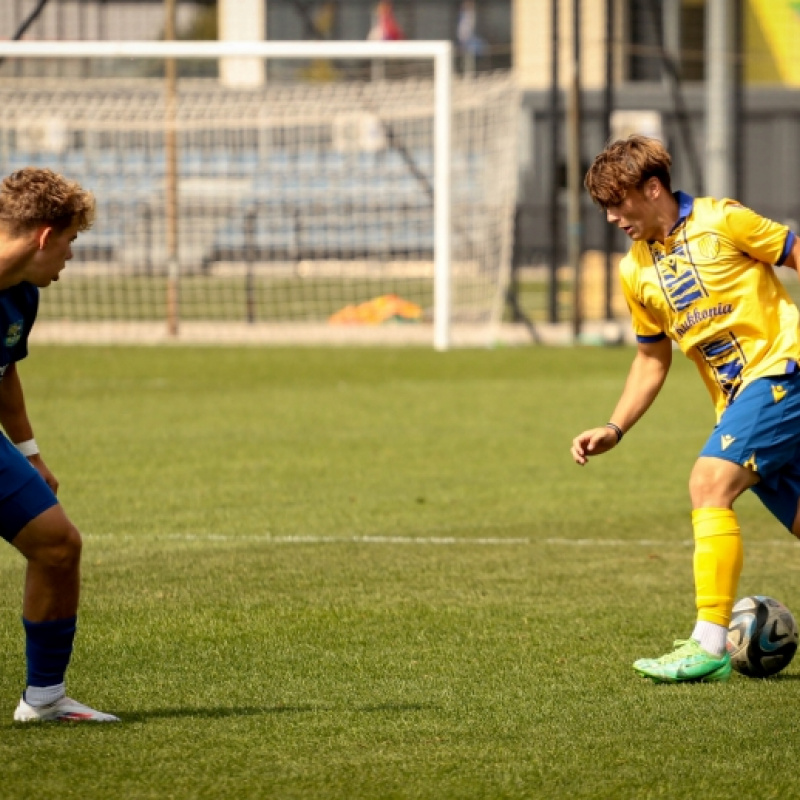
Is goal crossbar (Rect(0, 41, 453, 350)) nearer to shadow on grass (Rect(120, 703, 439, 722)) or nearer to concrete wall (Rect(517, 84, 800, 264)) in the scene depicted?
shadow on grass (Rect(120, 703, 439, 722))

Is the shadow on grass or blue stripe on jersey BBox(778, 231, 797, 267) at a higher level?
blue stripe on jersey BBox(778, 231, 797, 267)

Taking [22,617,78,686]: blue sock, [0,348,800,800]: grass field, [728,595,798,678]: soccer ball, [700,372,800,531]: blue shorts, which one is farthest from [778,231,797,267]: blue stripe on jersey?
[22,617,78,686]: blue sock

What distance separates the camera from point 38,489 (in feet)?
15.3

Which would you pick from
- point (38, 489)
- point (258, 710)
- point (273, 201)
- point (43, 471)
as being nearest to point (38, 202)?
point (38, 489)

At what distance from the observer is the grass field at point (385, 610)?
440 cm

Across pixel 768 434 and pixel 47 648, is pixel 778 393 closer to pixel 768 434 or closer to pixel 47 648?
pixel 768 434

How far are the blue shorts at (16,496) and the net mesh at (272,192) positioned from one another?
1575 cm

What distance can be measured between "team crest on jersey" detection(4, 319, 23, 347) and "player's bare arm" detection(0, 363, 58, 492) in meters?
0.17

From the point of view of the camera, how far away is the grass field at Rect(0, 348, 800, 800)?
4398 mm

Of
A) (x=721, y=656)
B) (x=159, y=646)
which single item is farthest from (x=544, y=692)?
(x=159, y=646)

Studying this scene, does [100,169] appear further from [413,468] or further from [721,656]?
[721,656]

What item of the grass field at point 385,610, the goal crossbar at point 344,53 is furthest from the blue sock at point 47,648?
the goal crossbar at point 344,53

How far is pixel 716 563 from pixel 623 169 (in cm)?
131

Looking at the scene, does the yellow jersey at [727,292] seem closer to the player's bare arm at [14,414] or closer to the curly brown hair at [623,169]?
the curly brown hair at [623,169]
